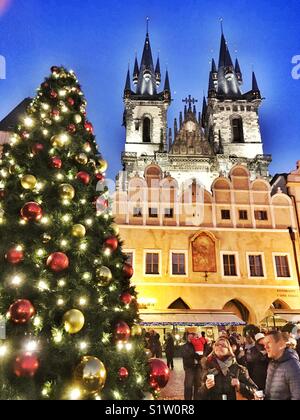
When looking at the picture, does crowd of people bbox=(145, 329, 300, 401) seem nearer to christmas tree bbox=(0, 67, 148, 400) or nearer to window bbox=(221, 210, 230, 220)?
christmas tree bbox=(0, 67, 148, 400)

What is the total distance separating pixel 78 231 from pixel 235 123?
38.0 m

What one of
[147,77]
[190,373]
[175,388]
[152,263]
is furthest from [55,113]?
[147,77]

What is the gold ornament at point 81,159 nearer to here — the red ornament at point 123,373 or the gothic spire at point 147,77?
the red ornament at point 123,373

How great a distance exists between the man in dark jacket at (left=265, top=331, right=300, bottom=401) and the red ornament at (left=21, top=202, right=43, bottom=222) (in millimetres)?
3043

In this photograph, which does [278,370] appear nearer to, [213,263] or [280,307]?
[213,263]

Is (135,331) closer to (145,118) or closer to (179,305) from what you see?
(179,305)

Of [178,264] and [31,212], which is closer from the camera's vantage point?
[31,212]

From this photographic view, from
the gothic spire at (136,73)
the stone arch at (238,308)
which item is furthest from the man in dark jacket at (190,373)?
the gothic spire at (136,73)

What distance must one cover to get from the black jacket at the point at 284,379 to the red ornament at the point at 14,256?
10.0 ft

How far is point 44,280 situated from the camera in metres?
3.16

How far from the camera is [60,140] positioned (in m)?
4.29

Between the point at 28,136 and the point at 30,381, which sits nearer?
the point at 30,381
